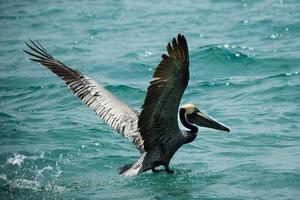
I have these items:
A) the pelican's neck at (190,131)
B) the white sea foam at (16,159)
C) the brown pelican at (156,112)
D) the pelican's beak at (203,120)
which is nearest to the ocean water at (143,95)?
the white sea foam at (16,159)

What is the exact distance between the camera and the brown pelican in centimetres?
805

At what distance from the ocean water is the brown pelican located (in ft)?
1.14

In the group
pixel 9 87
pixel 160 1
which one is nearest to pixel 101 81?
pixel 9 87

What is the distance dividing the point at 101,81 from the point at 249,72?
10.5 ft

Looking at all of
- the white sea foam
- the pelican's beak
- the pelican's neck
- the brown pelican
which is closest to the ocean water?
the white sea foam

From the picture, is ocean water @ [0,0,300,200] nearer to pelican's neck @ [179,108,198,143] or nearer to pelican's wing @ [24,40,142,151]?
pelican's neck @ [179,108,198,143]

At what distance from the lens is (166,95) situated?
27.1 ft

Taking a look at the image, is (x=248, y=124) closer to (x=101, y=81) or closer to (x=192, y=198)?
(x=192, y=198)

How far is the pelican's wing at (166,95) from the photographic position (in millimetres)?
7926

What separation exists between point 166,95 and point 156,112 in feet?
1.44

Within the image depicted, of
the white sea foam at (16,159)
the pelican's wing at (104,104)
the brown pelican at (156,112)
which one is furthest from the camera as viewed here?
the white sea foam at (16,159)

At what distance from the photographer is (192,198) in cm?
841

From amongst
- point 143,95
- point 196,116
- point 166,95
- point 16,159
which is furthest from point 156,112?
point 143,95

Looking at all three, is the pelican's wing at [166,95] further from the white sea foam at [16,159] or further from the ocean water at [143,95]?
the white sea foam at [16,159]
